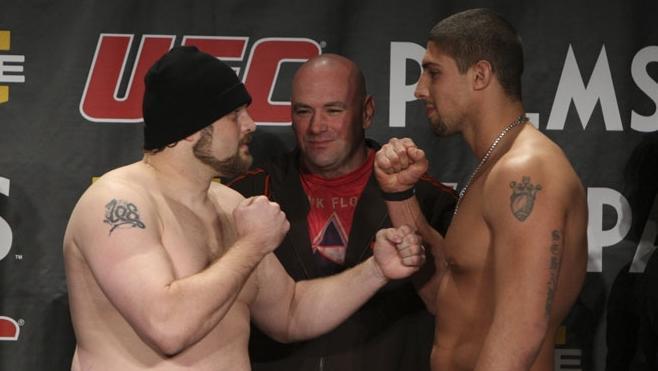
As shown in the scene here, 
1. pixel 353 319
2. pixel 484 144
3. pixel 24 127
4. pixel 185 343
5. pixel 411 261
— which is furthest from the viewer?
pixel 24 127

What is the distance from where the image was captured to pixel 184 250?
2.41 meters

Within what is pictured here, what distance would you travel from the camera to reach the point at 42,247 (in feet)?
10.7

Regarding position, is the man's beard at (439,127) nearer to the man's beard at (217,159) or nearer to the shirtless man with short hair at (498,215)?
the shirtless man with short hair at (498,215)

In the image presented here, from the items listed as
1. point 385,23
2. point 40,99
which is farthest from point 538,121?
point 40,99

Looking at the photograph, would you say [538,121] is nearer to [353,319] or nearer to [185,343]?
[353,319]

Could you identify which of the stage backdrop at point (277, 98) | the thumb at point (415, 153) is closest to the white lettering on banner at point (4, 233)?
the stage backdrop at point (277, 98)

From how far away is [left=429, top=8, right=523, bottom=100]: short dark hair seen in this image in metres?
2.36

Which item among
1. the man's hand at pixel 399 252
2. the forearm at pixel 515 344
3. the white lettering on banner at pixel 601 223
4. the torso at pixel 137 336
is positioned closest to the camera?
the forearm at pixel 515 344

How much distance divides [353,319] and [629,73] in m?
1.22

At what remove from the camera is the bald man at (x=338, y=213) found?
9.95 feet

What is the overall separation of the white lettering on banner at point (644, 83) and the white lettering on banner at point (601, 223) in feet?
0.77

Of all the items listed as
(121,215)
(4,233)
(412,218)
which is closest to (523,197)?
(412,218)

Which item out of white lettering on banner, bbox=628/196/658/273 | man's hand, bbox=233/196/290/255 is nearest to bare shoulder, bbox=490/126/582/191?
man's hand, bbox=233/196/290/255

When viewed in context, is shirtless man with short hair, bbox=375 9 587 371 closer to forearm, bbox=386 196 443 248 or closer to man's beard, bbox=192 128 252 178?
forearm, bbox=386 196 443 248
